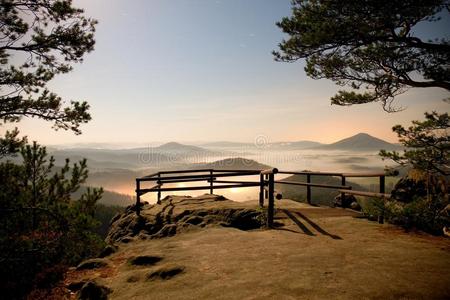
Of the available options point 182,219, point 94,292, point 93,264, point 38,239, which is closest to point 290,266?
point 94,292

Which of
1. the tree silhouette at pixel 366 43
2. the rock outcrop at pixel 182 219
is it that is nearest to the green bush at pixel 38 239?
the rock outcrop at pixel 182 219

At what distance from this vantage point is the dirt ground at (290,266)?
13.6 ft

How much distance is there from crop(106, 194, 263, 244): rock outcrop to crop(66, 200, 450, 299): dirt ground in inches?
39.1

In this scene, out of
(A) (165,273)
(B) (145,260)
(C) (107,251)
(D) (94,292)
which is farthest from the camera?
(C) (107,251)

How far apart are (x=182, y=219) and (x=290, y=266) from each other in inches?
207

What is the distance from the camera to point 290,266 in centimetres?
510

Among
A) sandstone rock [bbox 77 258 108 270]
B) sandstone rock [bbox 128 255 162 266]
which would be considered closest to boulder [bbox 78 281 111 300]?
sandstone rock [bbox 128 255 162 266]

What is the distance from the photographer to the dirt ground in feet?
13.6

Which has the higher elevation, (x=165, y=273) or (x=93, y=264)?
(x=165, y=273)

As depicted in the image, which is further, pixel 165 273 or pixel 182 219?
pixel 182 219

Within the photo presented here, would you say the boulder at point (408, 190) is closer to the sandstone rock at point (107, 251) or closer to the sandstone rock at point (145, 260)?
the sandstone rock at point (145, 260)

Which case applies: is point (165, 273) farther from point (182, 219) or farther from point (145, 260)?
point (182, 219)

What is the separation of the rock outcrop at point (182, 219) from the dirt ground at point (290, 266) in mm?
992

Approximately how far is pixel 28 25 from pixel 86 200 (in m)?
5.26
